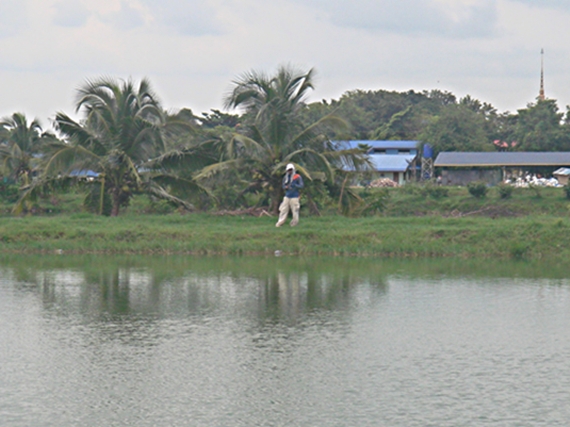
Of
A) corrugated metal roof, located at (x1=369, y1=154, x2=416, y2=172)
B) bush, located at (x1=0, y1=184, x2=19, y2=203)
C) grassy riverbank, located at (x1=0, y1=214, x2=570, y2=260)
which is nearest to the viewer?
grassy riverbank, located at (x1=0, y1=214, x2=570, y2=260)

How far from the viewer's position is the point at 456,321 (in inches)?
527

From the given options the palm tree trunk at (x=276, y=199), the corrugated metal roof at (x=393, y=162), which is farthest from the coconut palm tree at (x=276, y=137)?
the corrugated metal roof at (x=393, y=162)

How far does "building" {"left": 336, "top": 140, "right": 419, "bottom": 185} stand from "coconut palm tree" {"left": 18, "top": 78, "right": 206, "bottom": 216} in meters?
26.0

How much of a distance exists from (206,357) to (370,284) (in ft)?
22.0

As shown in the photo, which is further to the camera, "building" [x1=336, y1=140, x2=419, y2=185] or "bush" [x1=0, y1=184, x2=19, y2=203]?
"building" [x1=336, y1=140, x2=419, y2=185]

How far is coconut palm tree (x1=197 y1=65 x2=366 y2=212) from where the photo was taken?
2495 centimetres

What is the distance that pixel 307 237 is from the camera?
22672 millimetres

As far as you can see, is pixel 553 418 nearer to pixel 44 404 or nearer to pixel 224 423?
pixel 224 423

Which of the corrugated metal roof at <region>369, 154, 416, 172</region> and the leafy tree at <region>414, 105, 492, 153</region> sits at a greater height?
the leafy tree at <region>414, 105, 492, 153</region>

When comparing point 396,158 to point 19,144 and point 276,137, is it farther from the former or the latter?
point 276,137

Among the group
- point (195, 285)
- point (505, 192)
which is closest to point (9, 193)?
point (505, 192)

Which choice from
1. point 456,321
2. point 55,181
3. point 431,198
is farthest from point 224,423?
point 431,198

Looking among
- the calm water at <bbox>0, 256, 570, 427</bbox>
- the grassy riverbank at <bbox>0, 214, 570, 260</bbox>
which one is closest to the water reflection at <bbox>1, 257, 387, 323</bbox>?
the calm water at <bbox>0, 256, 570, 427</bbox>

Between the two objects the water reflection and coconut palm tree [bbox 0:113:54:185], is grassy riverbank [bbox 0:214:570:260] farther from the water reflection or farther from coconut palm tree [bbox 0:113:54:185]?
coconut palm tree [bbox 0:113:54:185]
